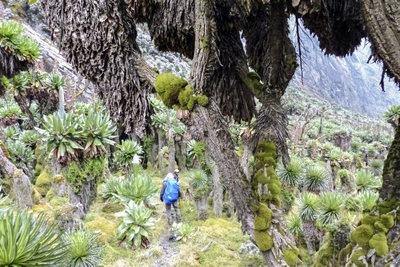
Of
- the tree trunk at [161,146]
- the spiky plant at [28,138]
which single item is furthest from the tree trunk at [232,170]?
the tree trunk at [161,146]

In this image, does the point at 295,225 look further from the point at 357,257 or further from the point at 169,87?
the point at 169,87

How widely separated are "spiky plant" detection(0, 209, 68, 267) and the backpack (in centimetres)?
623

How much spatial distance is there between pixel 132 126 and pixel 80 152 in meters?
4.38

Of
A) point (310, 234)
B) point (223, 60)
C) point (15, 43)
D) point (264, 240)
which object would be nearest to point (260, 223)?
point (264, 240)

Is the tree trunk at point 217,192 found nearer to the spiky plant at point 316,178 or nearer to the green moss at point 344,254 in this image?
the spiky plant at point 316,178

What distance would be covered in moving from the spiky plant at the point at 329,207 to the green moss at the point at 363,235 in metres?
4.69

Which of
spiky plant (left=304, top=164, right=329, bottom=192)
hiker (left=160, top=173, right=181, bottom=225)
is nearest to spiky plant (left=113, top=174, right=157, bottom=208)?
hiker (left=160, top=173, right=181, bottom=225)

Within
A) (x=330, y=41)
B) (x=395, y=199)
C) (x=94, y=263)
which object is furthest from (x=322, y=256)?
(x=94, y=263)

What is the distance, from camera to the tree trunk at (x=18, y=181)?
27.3 ft

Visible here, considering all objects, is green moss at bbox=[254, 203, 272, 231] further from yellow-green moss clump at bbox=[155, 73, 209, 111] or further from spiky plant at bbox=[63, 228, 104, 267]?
spiky plant at bbox=[63, 228, 104, 267]

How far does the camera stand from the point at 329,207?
294 inches

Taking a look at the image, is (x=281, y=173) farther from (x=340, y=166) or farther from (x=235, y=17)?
(x=340, y=166)

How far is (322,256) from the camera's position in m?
4.38

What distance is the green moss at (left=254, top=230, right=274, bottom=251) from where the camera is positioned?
3537 millimetres
